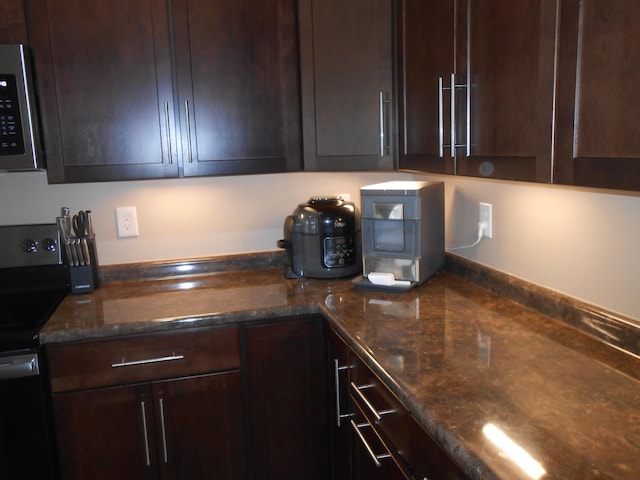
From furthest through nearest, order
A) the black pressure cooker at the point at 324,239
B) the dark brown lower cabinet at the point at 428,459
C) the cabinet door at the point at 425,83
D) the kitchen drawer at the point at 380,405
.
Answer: the black pressure cooker at the point at 324,239 → the cabinet door at the point at 425,83 → the kitchen drawer at the point at 380,405 → the dark brown lower cabinet at the point at 428,459

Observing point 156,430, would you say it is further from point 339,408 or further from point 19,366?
point 339,408

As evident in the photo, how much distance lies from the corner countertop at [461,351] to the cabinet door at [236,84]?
1.63 ft

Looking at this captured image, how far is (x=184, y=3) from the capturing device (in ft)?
6.30

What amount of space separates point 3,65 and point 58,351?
0.91 meters

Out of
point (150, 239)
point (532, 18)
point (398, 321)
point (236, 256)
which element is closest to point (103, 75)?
point (150, 239)

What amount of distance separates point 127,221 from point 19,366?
0.78 metres

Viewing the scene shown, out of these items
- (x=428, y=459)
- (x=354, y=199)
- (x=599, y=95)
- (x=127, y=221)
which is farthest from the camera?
(x=354, y=199)

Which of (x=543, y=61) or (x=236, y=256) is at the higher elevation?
(x=543, y=61)

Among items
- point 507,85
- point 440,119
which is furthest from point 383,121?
point 507,85

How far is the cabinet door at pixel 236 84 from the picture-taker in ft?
6.40

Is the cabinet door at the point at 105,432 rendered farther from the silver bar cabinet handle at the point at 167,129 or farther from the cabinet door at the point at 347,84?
the cabinet door at the point at 347,84

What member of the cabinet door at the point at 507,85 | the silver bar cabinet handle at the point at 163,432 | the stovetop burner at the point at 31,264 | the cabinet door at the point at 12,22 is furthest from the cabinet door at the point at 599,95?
the stovetop burner at the point at 31,264

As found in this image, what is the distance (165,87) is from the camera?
1943 mm

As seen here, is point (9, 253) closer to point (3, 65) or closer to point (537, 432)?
point (3, 65)
